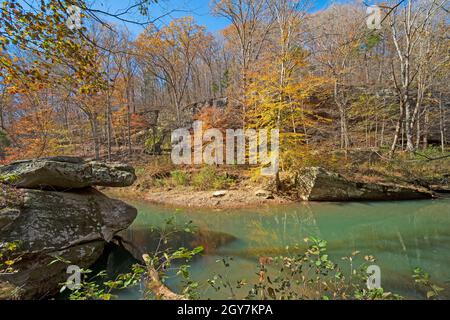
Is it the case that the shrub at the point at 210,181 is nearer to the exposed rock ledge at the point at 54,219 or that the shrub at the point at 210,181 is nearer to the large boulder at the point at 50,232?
the exposed rock ledge at the point at 54,219

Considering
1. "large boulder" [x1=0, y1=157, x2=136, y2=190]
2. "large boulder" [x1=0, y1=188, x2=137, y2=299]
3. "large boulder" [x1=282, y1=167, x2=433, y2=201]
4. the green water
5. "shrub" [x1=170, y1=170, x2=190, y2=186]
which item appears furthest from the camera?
"shrub" [x1=170, y1=170, x2=190, y2=186]

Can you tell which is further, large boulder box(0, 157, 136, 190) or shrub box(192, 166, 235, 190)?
shrub box(192, 166, 235, 190)

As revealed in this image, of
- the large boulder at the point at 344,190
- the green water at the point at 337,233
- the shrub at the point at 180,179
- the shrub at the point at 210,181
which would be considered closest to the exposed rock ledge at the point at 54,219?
the green water at the point at 337,233

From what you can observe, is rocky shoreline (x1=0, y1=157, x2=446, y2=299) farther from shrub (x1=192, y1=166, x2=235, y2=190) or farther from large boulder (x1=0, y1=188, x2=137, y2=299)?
shrub (x1=192, y1=166, x2=235, y2=190)

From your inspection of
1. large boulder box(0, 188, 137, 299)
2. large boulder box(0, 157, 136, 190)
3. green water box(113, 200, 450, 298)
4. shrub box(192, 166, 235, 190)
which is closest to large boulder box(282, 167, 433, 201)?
green water box(113, 200, 450, 298)

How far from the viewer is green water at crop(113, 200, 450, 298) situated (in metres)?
3.93

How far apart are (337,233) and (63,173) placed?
5.88 m

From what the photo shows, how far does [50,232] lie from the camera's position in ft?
12.4

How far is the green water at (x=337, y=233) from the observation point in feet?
12.9

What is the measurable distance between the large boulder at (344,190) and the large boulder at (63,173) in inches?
247
